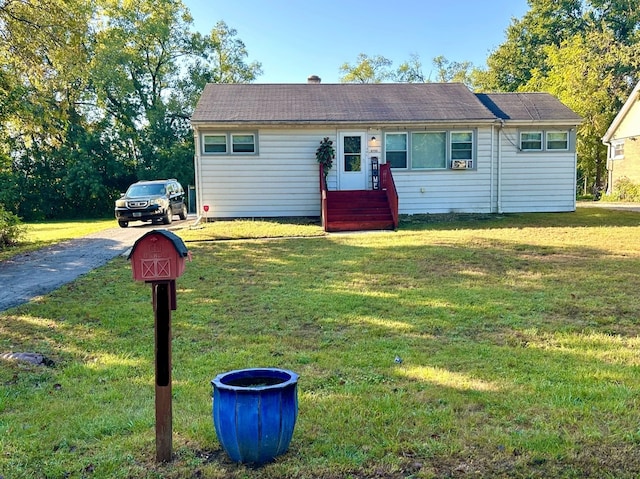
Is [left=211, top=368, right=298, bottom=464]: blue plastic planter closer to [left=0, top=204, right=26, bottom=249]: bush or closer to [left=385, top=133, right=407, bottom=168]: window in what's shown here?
[left=0, top=204, right=26, bottom=249]: bush

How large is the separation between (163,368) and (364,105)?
14.8 metres

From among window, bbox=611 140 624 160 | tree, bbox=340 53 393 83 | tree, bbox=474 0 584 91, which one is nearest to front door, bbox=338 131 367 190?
window, bbox=611 140 624 160

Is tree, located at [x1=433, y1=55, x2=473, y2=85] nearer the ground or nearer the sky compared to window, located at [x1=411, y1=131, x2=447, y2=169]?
nearer the sky

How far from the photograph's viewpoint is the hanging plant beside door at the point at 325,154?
1524 cm

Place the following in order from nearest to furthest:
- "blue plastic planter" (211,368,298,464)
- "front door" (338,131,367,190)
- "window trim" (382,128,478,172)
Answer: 1. "blue plastic planter" (211,368,298,464)
2. "front door" (338,131,367,190)
3. "window trim" (382,128,478,172)

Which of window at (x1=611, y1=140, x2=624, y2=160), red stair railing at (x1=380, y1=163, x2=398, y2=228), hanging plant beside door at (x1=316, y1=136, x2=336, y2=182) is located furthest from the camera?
window at (x1=611, y1=140, x2=624, y2=160)

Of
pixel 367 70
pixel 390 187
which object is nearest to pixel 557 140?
pixel 390 187

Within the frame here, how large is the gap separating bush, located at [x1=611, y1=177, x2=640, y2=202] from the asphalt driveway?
2280 cm

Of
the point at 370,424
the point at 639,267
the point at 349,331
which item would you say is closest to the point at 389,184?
the point at 639,267

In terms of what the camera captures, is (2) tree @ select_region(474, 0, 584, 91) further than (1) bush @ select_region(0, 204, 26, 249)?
Yes

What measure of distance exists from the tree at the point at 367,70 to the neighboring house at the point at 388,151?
30.5 meters

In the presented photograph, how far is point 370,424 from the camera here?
312 centimetres

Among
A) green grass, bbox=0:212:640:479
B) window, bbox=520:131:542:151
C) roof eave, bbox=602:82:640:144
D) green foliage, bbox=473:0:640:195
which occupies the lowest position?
green grass, bbox=0:212:640:479

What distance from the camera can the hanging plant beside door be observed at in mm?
15242
